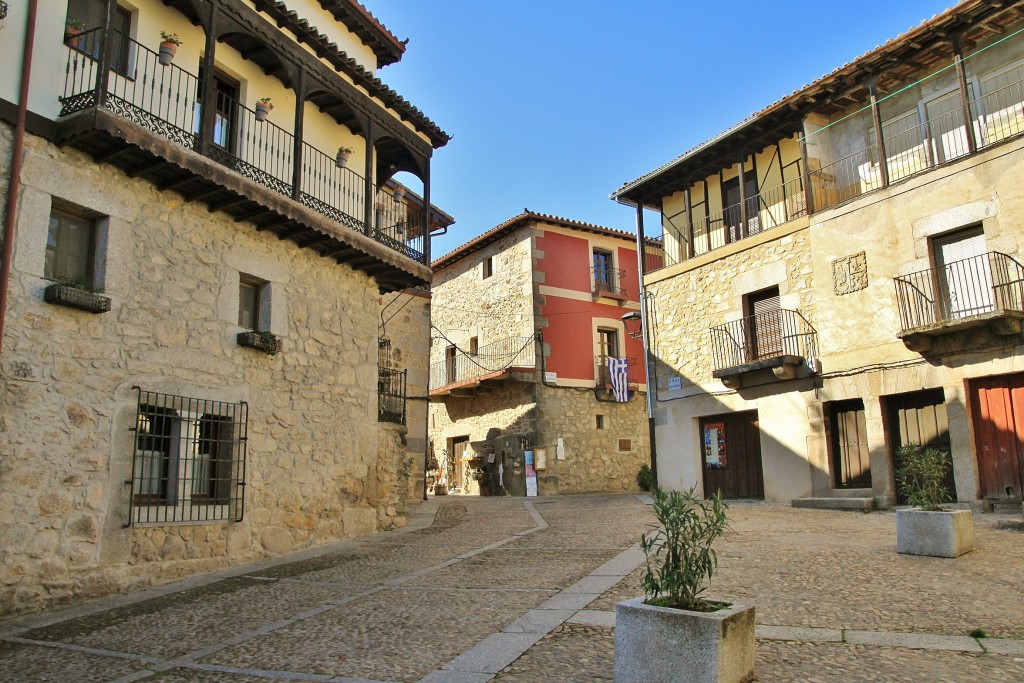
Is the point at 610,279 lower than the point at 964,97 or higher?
higher

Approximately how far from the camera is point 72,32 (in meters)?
7.61

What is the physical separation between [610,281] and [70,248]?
17.8 meters

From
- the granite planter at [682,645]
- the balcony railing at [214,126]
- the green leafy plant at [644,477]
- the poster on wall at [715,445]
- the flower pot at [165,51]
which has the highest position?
the flower pot at [165,51]

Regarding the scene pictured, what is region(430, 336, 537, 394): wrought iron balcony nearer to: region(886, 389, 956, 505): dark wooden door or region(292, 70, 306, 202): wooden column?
region(886, 389, 956, 505): dark wooden door

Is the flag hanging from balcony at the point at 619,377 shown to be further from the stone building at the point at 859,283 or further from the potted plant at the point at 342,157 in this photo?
the potted plant at the point at 342,157

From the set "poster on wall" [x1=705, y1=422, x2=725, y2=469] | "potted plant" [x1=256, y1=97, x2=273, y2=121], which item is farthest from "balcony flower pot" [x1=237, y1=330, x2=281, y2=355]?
"poster on wall" [x1=705, y1=422, x2=725, y2=469]

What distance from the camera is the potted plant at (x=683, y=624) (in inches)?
139

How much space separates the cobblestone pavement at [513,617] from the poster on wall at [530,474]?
36.7 ft

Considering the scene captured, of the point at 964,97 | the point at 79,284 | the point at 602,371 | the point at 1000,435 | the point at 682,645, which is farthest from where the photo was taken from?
the point at 602,371

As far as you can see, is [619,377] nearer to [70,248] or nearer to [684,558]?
[70,248]

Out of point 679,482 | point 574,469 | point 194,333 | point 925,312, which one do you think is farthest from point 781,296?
point 194,333

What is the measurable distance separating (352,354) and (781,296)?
8.35 meters

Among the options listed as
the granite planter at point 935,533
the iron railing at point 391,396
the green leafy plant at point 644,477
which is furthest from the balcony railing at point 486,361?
the granite planter at point 935,533

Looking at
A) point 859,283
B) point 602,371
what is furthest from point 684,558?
point 602,371
